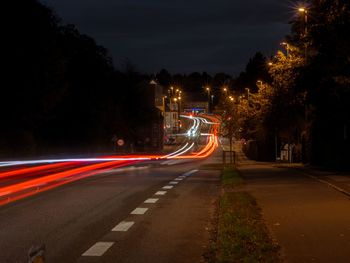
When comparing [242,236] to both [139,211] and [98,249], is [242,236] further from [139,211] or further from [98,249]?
[139,211]

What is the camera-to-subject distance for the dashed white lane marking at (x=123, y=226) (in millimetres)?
12008

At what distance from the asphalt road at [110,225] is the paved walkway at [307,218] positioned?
1.31 metres

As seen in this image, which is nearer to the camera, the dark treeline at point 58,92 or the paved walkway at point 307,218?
the paved walkway at point 307,218

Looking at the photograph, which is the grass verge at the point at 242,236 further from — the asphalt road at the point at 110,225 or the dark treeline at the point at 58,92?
the dark treeline at the point at 58,92

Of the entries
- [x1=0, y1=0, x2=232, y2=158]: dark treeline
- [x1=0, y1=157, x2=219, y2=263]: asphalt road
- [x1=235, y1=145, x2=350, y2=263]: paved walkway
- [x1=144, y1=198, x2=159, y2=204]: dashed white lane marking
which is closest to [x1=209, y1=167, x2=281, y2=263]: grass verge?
[x1=235, y1=145, x2=350, y2=263]: paved walkway

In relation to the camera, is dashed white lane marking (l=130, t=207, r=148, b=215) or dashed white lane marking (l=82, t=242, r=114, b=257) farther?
dashed white lane marking (l=130, t=207, r=148, b=215)

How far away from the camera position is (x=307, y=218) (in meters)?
12.7

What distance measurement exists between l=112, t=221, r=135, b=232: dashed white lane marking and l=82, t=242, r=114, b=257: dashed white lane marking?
→ 1.54 m

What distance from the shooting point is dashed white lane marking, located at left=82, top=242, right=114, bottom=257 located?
950 cm

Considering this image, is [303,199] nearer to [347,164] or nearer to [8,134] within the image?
[347,164]

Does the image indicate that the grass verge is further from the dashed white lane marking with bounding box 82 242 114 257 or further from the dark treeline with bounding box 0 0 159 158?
the dark treeline with bounding box 0 0 159 158

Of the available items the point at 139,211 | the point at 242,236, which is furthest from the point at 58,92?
the point at 242,236

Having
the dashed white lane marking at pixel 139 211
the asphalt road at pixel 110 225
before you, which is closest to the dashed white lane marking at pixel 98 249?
the asphalt road at pixel 110 225

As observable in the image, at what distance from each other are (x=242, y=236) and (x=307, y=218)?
275 cm
